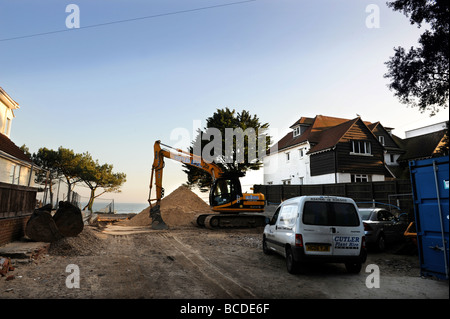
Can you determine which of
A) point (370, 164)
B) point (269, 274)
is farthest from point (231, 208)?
point (370, 164)

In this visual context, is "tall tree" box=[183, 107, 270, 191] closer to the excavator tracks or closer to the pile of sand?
the pile of sand

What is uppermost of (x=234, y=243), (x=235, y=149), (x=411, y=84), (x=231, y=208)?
(x=235, y=149)

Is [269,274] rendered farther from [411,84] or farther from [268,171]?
[268,171]

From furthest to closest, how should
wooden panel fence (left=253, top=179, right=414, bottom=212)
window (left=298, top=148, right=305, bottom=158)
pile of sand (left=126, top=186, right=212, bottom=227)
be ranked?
window (left=298, top=148, right=305, bottom=158) < pile of sand (left=126, top=186, right=212, bottom=227) < wooden panel fence (left=253, top=179, right=414, bottom=212)

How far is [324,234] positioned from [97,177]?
43.6 metres

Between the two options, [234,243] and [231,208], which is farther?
[231,208]

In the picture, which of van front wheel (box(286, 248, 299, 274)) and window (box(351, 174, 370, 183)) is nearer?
van front wheel (box(286, 248, 299, 274))

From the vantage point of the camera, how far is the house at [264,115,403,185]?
2830 centimetres

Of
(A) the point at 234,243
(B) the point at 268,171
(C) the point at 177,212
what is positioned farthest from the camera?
(B) the point at 268,171

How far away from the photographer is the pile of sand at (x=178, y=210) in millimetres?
22266

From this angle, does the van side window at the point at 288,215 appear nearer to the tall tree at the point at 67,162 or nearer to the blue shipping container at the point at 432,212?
the blue shipping container at the point at 432,212

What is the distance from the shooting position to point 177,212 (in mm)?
22938

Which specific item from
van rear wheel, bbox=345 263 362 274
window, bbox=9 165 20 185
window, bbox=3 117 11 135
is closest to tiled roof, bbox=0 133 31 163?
window, bbox=9 165 20 185

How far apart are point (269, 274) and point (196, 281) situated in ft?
6.27
